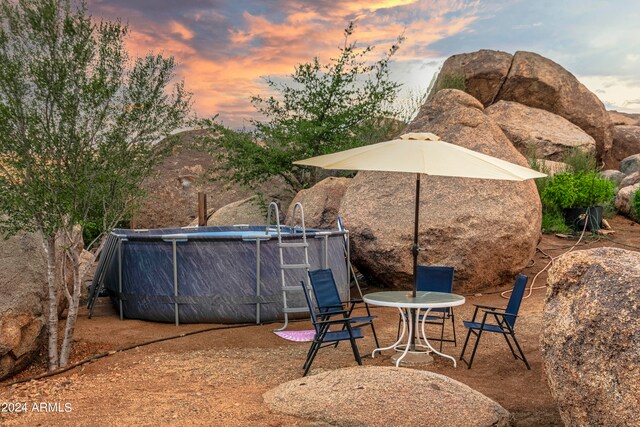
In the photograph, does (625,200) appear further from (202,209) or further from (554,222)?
(202,209)

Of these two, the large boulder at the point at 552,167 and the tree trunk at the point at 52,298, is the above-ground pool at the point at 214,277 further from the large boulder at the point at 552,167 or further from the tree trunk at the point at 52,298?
the large boulder at the point at 552,167

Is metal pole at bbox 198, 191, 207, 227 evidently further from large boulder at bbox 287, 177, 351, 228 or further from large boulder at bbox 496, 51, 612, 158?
large boulder at bbox 496, 51, 612, 158

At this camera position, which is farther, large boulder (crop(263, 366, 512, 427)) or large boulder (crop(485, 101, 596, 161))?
large boulder (crop(485, 101, 596, 161))

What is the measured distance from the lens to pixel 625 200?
1944 centimetres

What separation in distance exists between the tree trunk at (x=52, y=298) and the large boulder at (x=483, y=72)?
1886 centimetres

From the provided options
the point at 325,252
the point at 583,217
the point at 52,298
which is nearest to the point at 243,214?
the point at 325,252

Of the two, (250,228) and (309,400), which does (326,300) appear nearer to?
(309,400)

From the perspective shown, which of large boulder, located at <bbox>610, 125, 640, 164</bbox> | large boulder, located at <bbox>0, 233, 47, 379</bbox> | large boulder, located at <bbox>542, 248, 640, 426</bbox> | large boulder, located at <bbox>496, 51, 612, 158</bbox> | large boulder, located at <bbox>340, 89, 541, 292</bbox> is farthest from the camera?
large boulder, located at <bbox>610, 125, 640, 164</bbox>

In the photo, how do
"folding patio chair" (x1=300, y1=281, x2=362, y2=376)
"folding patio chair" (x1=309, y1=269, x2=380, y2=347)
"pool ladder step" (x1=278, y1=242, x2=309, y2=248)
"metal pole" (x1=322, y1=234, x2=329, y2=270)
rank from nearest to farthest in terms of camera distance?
"folding patio chair" (x1=300, y1=281, x2=362, y2=376) < "folding patio chair" (x1=309, y1=269, x2=380, y2=347) < "pool ladder step" (x1=278, y1=242, x2=309, y2=248) < "metal pole" (x1=322, y1=234, x2=329, y2=270)

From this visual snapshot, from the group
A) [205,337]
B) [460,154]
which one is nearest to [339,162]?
[460,154]

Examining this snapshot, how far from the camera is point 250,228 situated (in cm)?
1557

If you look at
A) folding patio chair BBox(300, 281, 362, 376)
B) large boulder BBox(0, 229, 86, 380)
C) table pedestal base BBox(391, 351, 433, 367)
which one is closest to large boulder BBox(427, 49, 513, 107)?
table pedestal base BBox(391, 351, 433, 367)

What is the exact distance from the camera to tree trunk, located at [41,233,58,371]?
8.55 metres

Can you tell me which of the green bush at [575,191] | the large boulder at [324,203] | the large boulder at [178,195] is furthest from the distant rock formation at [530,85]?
the large boulder at [324,203]
